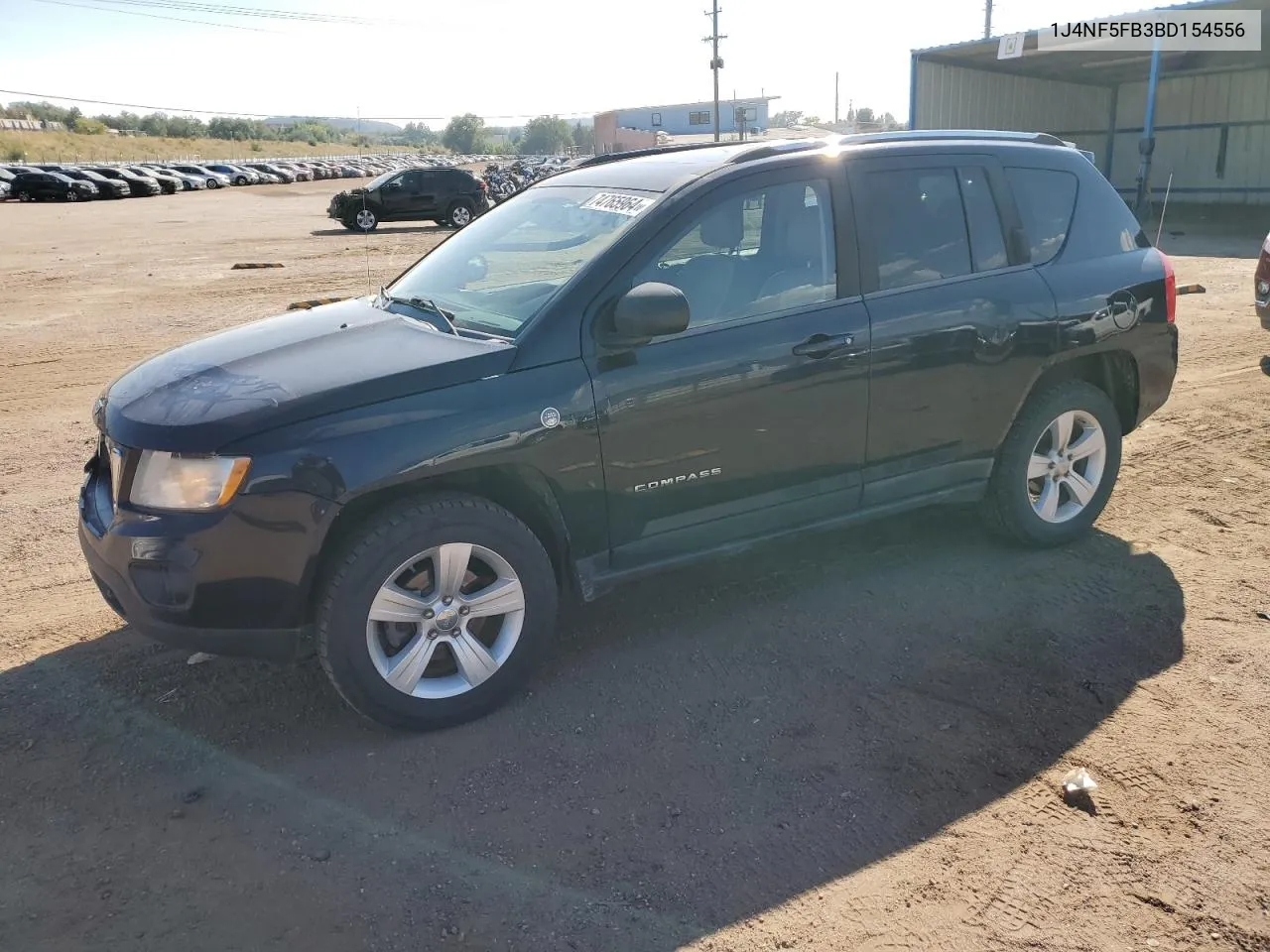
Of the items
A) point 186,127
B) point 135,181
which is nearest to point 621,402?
point 135,181

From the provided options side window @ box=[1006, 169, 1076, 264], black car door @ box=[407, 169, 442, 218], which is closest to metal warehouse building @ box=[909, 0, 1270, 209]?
black car door @ box=[407, 169, 442, 218]

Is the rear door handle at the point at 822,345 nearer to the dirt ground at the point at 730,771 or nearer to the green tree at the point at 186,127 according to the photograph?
the dirt ground at the point at 730,771

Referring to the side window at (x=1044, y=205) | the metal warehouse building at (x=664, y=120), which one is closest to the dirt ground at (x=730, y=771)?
the side window at (x=1044, y=205)

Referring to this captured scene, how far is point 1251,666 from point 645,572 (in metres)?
2.36

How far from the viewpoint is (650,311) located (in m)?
3.53

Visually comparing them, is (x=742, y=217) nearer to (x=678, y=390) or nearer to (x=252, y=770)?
(x=678, y=390)

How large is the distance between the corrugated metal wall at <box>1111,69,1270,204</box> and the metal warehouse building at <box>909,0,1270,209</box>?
0.03m

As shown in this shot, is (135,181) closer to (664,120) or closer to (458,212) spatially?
(458,212)

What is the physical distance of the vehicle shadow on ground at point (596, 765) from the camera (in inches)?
108

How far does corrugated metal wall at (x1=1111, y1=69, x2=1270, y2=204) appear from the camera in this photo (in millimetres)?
28391

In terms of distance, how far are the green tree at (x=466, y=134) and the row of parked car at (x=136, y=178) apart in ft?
236

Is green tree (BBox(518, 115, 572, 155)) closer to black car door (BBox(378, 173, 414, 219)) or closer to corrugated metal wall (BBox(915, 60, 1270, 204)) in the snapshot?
corrugated metal wall (BBox(915, 60, 1270, 204))

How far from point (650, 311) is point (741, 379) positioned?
0.53 metres

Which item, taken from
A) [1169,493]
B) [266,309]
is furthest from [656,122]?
[1169,493]
